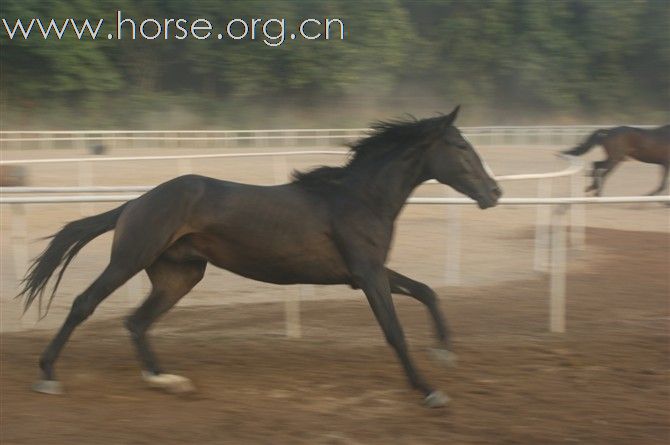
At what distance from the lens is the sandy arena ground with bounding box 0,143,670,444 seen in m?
4.00

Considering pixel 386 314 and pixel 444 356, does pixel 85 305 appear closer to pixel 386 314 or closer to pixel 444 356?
pixel 386 314

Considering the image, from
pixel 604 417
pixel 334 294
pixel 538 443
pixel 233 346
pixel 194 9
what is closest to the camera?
pixel 538 443

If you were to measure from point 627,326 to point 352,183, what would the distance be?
8.71 feet

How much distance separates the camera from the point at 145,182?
14.6 meters

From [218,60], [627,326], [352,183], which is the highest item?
[218,60]

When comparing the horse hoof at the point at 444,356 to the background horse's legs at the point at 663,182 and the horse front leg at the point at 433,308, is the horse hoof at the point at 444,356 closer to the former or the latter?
the horse front leg at the point at 433,308

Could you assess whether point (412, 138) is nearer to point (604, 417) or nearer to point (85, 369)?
point (604, 417)

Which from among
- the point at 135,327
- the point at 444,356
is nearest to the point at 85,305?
the point at 135,327

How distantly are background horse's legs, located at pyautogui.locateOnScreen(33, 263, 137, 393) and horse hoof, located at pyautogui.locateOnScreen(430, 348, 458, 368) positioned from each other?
178 centimetres

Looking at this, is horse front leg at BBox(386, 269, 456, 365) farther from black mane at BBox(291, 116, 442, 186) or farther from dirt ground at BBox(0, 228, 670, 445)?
black mane at BBox(291, 116, 442, 186)

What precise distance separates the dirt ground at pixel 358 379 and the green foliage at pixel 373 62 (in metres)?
23.8

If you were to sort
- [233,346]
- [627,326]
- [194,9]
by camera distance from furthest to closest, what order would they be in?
[194,9]
[627,326]
[233,346]

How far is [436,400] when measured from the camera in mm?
4281

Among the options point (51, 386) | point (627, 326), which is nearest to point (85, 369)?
point (51, 386)
